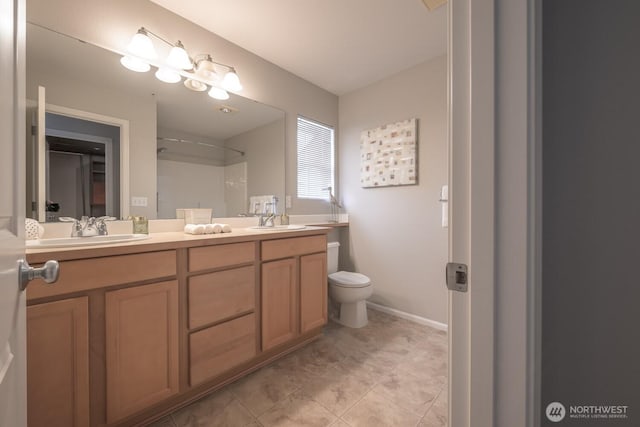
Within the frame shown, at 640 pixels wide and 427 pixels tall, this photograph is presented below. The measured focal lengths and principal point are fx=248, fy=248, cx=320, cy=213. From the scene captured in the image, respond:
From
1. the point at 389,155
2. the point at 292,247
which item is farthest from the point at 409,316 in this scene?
the point at 389,155

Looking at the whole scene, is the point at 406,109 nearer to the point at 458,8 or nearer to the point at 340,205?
the point at 340,205

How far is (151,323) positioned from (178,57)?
1655mm

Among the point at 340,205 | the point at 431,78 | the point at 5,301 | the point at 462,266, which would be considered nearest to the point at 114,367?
the point at 5,301

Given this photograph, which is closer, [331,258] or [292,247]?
[292,247]

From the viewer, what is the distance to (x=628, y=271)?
0.56 meters

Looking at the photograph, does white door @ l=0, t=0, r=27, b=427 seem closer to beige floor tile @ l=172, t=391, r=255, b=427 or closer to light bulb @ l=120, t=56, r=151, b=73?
beige floor tile @ l=172, t=391, r=255, b=427

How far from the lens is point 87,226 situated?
134 cm

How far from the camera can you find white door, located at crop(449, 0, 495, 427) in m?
0.48

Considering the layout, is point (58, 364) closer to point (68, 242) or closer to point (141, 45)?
point (68, 242)

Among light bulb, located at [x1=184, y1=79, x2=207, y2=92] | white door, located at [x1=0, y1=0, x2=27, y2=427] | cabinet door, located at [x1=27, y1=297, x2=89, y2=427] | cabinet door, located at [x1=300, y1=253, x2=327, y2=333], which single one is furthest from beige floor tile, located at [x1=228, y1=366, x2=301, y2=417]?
light bulb, located at [x1=184, y1=79, x2=207, y2=92]

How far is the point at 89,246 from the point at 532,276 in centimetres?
150

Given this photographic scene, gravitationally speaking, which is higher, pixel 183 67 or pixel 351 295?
pixel 183 67

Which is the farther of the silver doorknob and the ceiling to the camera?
the ceiling

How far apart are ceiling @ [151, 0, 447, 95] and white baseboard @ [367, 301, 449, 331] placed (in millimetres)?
2390
